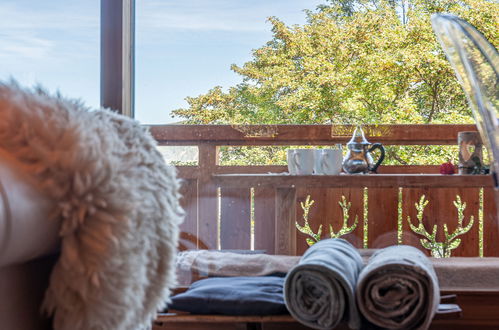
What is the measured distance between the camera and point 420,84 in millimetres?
2613

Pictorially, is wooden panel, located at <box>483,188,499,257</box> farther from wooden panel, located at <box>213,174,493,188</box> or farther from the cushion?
the cushion

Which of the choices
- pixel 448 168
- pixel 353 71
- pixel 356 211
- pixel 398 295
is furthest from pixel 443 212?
pixel 398 295

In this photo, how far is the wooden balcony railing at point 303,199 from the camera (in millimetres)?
2115

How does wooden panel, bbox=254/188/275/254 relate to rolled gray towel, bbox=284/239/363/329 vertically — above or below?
above

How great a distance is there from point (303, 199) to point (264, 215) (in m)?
0.16

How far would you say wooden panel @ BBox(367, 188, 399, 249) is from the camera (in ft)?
7.07

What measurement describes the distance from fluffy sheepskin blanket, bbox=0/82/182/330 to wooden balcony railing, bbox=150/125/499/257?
1.57m

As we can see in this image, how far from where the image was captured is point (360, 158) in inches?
80.6

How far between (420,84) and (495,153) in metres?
2.10

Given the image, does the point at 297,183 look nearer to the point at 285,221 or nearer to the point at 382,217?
the point at 285,221

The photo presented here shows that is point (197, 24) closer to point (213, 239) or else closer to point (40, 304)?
point (213, 239)

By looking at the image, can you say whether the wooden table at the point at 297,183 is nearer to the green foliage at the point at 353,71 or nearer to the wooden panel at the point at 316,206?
the wooden panel at the point at 316,206

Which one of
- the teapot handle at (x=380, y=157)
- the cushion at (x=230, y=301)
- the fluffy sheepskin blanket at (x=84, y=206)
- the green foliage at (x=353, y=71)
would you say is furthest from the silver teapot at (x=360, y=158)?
the fluffy sheepskin blanket at (x=84, y=206)

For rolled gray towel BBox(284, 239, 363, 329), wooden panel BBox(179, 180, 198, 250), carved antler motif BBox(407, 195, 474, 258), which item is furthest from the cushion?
carved antler motif BBox(407, 195, 474, 258)
